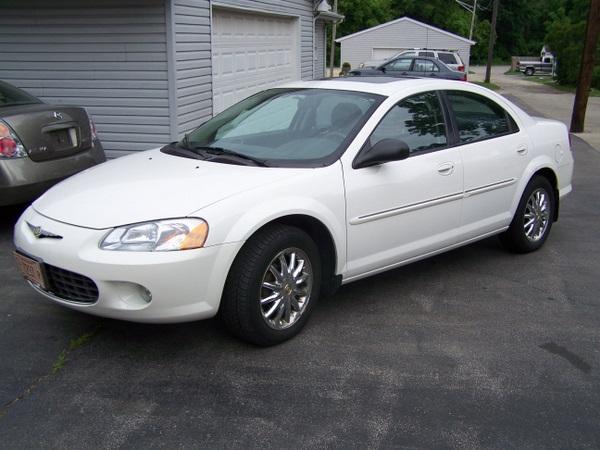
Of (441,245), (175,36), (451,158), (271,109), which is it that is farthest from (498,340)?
(175,36)

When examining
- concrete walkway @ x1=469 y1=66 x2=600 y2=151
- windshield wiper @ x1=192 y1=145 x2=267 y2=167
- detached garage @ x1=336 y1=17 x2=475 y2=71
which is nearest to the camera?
windshield wiper @ x1=192 y1=145 x2=267 y2=167

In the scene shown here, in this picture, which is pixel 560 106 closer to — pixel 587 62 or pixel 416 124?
pixel 587 62

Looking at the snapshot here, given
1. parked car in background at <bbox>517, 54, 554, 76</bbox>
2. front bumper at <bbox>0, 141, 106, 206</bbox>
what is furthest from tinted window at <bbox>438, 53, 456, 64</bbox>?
front bumper at <bbox>0, 141, 106, 206</bbox>

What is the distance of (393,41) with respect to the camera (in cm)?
4156

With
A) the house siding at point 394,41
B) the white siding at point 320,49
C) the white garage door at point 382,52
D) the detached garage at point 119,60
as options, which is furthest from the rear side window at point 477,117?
the white garage door at point 382,52

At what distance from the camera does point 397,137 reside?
4.47 meters

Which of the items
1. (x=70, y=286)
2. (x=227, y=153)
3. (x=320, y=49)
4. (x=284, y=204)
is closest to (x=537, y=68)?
(x=320, y=49)

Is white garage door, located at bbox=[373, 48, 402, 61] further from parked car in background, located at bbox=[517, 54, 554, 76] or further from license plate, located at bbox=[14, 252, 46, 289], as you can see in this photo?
license plate, located at bbox=[14, 252, 46, 289]

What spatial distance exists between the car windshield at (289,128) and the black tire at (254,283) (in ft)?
1.69

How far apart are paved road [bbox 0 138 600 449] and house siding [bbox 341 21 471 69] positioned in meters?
38.2

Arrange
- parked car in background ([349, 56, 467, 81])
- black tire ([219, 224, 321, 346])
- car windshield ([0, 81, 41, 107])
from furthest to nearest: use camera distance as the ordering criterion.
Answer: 1. parked car in background ([349, 56, 467, 81])
2. car windshield ([0, 81, 41, 107])
3. black tire ([219, 224, 321, 346])

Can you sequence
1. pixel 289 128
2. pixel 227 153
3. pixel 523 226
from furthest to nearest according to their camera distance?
pixel 523 226
pixel 289 128
pixel 227 153

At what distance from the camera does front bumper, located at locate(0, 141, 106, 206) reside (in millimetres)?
5578

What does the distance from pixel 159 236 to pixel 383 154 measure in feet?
4.95
